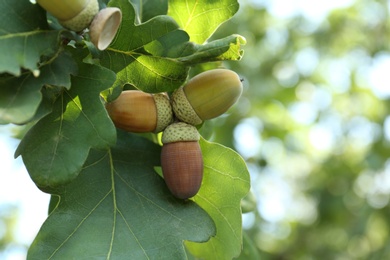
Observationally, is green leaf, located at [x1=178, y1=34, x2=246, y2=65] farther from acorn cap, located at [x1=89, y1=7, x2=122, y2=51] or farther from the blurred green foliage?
the blurred green foliage

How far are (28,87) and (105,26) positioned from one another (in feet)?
0.61

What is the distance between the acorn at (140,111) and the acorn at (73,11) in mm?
228

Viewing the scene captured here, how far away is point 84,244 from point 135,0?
67 cm

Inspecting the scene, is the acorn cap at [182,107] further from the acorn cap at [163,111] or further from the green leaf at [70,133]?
the green leaf at [70,133]

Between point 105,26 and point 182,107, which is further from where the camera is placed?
point 182,107

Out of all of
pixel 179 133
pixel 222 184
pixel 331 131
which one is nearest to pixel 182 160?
pixel 179 133

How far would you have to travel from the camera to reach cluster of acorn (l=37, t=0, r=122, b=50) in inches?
47.2

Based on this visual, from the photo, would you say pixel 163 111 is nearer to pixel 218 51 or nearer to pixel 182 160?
pixel 182 160

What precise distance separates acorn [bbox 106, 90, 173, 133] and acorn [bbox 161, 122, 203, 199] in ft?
0.10

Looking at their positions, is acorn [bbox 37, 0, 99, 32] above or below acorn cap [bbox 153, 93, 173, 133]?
above

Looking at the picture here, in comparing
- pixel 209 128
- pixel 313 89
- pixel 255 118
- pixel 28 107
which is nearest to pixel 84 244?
pixel 28 107

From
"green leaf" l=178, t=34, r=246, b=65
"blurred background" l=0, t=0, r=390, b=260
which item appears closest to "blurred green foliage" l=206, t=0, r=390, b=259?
"blurred background" l=0, t=0, r=390, b=260

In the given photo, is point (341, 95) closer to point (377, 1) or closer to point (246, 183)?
point (377, 1)

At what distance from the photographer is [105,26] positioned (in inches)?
48.4
